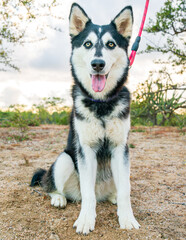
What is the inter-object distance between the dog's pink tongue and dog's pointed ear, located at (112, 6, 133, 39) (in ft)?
2.28

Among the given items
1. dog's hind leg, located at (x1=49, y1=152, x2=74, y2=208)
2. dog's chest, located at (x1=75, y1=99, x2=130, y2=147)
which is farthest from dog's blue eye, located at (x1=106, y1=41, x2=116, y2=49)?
dog's hind leg, located at (x1=49, y1=152, x2=74, y2=208)

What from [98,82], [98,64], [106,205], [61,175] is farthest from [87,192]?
[98,64]

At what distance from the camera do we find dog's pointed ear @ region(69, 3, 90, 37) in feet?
9.46

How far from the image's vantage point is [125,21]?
290 centimetres

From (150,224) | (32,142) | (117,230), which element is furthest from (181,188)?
(32,142)

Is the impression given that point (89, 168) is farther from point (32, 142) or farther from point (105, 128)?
point (32, 142)

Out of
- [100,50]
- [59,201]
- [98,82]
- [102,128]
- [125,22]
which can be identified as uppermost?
[125,22]

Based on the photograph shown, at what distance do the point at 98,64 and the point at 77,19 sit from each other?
894mm

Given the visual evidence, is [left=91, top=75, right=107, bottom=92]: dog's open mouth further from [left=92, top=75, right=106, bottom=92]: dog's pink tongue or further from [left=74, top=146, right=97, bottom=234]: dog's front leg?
[left=74, top=146, right=97, bottom=234]: dog's front leg

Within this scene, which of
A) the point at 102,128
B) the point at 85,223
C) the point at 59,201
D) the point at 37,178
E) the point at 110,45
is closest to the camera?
the point at 85,223

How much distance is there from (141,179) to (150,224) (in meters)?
1.37

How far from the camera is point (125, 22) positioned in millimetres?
2904

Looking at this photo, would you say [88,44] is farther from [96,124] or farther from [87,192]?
[87,192]

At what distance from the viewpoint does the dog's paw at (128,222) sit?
2.46 meters
